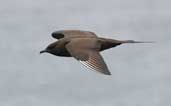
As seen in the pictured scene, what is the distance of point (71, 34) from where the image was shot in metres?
38.1

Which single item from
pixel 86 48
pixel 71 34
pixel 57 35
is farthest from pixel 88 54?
pixel 57 35

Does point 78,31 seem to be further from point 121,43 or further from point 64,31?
point 121,43

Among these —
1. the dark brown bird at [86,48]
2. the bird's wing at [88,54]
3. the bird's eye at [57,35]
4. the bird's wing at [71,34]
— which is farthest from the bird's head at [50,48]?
the bird's eye at [57,35]

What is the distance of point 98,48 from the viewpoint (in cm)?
3350

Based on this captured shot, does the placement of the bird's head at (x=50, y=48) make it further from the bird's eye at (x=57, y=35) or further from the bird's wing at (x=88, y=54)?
the bird's eye at (x=57, y=35)

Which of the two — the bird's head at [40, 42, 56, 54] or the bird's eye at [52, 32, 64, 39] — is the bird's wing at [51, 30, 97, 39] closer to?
the bird's eye at [52, 32, 64, 39]

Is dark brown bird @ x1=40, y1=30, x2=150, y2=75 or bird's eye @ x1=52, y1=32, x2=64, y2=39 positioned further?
bird's eye @ x1=52, y1=32, x2=64, y2=39

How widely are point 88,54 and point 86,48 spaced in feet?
2.81

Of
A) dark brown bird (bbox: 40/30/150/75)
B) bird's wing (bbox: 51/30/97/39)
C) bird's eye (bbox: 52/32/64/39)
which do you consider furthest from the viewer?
bird's eye (bbox: 52/32/64/39)

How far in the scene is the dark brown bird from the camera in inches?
1233

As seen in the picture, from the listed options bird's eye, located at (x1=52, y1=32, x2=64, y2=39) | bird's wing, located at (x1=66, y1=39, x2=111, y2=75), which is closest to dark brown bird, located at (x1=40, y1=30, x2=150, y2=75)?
bird's wing, located at (x1=66, y1=39, x2=111, y2=75)

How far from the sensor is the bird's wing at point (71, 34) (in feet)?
122

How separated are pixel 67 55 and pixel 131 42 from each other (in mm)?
2866

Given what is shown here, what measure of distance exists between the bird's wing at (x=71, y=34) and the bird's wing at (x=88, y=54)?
2537 mm
